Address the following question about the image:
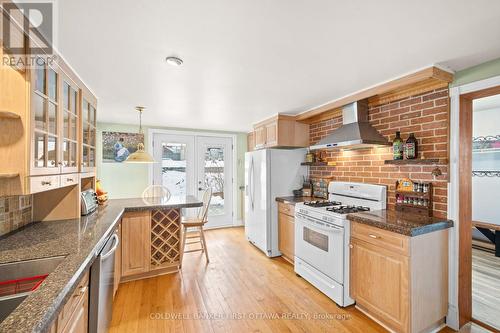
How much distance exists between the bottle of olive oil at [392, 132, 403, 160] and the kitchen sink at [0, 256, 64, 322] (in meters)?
2.82

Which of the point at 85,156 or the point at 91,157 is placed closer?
the point at 85,156

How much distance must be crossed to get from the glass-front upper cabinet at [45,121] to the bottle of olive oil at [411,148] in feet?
9.45

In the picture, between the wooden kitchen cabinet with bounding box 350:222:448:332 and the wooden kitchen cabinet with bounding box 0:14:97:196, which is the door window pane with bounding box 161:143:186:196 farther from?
the wooden kitchen cabinet with bounding box 350:222:448:332

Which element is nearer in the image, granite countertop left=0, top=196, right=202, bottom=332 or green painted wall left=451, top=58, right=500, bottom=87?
granite countertop left=0, top=196, right=202, bottom=332

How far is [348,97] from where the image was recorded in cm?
264

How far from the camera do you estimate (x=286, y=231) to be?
130 inches

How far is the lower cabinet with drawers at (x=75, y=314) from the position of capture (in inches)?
38.2

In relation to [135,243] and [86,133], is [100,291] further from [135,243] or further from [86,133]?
[86,133]

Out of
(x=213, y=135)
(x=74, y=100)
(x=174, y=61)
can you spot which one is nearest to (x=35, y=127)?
(x=74, y=100)

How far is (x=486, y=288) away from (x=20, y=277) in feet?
13.3

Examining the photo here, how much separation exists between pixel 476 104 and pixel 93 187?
550cm

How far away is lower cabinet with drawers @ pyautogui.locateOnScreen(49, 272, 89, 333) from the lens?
970 mm

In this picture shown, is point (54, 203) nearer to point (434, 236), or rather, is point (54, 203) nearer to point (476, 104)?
point (434, 236)

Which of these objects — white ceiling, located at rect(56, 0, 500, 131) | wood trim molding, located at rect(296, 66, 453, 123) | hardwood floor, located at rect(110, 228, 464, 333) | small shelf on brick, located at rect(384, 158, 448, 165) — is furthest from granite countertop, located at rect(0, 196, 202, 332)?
wood trim molding, located at rect(296, 66, 453, 123)
